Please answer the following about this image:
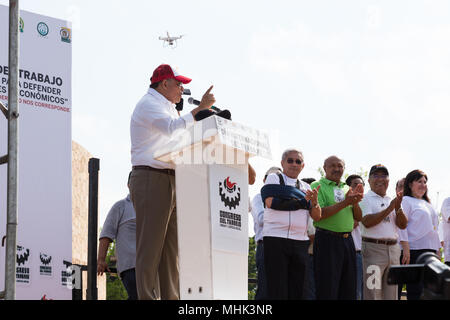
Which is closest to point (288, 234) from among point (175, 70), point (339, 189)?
point (339, 189)

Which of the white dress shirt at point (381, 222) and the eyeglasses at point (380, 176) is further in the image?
the eyeglasses at point (380, 176)

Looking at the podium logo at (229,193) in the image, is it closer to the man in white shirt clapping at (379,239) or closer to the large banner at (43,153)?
the man in white shirt clapping at (379,239)

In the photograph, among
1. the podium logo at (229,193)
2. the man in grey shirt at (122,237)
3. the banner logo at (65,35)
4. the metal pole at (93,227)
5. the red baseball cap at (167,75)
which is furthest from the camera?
the banner logo at (65,35)

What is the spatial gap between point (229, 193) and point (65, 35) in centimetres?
429

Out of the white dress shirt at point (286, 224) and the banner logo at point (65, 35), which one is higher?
the banner logo at point (65, 35)

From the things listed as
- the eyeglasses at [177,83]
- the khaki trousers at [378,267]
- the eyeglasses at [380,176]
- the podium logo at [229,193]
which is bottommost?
the khaki trousers at [378,267]

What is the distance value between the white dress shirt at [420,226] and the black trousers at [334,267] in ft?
4.28

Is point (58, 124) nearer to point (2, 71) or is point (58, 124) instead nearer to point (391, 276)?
point (2, 71)

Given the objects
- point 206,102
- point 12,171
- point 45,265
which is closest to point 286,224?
point 206,102

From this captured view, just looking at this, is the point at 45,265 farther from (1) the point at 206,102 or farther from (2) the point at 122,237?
(1) the point at 206,102

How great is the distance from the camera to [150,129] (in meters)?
4.99

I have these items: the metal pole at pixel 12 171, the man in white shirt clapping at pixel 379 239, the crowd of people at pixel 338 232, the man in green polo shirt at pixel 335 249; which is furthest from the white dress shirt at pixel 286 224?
the metal pole at pixel 12 171

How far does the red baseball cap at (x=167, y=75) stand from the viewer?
17.0 feet
